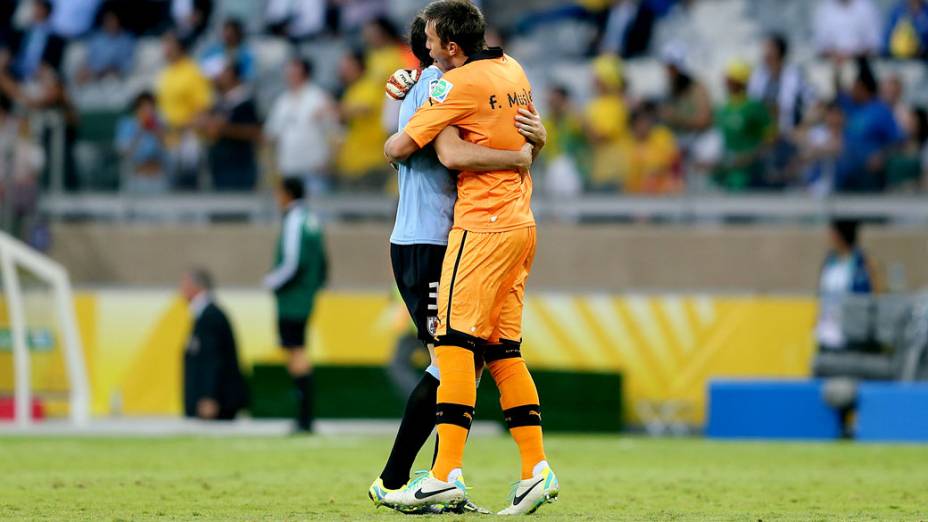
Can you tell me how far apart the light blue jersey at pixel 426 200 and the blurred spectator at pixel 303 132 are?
10580 mm

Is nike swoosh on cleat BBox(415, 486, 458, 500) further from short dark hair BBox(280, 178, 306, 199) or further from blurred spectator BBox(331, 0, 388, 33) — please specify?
blurred spectator BBox(331, 0, 388, 33)

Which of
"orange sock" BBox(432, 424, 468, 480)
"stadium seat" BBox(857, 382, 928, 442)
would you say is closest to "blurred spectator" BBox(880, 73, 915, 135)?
"stadium seat" BBox(857, 382, 928, 442)

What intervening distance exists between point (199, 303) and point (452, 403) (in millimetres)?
9537

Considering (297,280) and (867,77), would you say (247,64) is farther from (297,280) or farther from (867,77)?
(867,77)

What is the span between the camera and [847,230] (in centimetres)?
1562

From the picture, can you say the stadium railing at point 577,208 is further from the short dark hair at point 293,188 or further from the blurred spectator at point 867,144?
the short dark hair at point 293,188

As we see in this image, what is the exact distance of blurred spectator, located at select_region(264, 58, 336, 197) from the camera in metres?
18.1

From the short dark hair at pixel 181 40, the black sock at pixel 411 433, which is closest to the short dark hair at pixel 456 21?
the black sock at pixel 411 433

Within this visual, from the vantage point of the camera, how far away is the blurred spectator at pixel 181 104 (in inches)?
725

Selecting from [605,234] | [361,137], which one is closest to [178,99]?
[361,137]

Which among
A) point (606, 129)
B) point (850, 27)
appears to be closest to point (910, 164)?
point (606, 129)

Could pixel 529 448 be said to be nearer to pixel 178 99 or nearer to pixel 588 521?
pixel 588 521

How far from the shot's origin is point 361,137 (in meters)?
18.0

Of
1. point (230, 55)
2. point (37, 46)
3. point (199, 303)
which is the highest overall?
point (37, 46)
